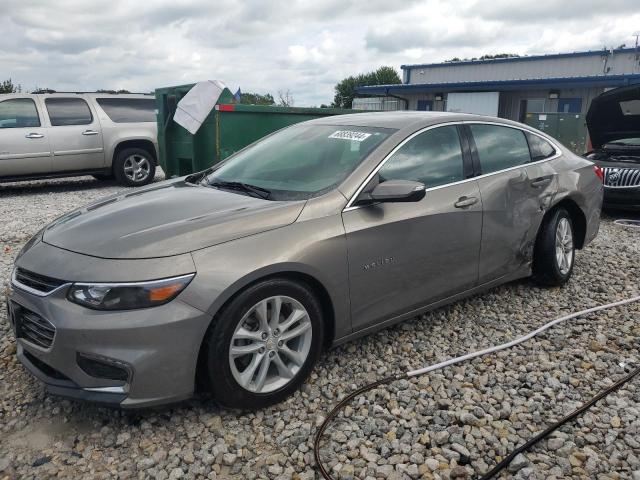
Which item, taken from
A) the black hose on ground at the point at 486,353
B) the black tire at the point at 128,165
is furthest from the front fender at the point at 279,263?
the black tire at the point at 128,165

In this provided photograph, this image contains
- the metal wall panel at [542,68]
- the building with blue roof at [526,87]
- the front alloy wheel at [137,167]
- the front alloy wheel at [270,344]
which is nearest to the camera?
the front alloy wheel at [270,344]

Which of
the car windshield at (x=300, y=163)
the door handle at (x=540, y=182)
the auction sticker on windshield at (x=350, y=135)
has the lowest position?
the door handle at (x=540, y=182)

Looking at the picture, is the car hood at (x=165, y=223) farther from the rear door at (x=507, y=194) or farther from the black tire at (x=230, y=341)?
the rear door at (x=507, y=194)

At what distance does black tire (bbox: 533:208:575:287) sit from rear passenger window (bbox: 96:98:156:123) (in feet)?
27.9

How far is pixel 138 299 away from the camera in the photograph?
99.3 inches

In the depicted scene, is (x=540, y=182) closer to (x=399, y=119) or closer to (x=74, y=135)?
(x=399, y=119)

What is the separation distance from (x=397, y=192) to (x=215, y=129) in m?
6.07

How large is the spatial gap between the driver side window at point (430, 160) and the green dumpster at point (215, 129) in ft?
14.8

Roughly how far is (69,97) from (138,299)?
29.5ft

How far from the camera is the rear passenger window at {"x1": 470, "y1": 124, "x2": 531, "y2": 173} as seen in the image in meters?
4.06

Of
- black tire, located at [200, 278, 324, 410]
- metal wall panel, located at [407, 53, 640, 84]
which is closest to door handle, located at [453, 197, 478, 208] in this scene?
black tire, located at [200, 278, 324, 410]

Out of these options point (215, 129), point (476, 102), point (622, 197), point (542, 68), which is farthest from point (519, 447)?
point (542, 68)

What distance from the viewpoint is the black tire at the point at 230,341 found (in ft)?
8.70

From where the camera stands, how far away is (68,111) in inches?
397
